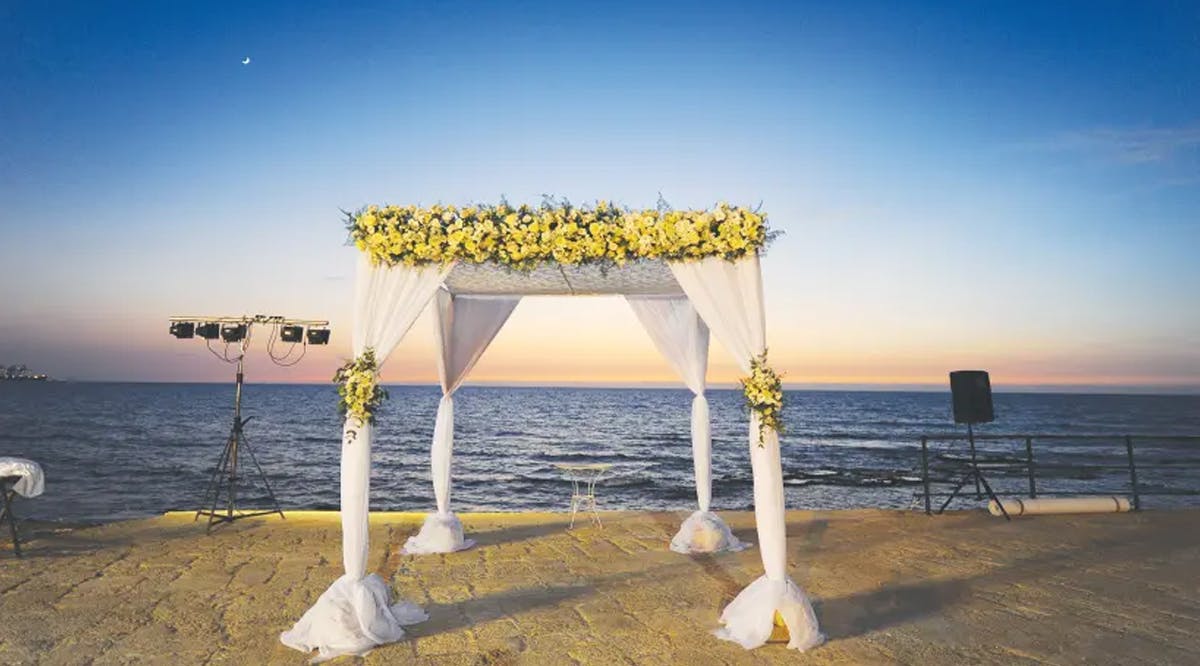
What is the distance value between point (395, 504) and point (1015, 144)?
13.9 m

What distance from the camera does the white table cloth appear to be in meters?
5.45

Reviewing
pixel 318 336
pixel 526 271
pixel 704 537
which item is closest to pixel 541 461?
pixel 318 336

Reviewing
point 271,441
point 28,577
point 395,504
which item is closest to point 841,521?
point 28,577

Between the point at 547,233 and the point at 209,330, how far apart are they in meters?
4.53

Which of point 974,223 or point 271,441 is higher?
point 974,223

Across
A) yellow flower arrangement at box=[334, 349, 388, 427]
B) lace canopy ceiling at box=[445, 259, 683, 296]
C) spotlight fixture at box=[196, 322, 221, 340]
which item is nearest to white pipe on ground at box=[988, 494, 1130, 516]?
lace canopy ceiling at box=[445, 259, 683, 296]

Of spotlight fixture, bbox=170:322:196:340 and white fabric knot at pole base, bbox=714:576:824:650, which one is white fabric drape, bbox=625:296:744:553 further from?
spotlight fixture, bbox=170:322:196:340

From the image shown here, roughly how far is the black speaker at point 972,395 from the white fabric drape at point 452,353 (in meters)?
5.27

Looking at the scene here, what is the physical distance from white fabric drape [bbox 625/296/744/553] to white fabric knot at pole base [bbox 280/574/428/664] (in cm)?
287

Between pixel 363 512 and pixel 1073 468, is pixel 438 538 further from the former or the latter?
pixel 1073 468

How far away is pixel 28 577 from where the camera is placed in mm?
4809

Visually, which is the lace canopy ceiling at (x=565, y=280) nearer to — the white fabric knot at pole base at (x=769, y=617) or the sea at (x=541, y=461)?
the sea at (x=541, y=461)

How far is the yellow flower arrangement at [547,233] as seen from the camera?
157 inches

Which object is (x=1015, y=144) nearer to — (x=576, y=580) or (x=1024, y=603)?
(x=1024, y=603)
